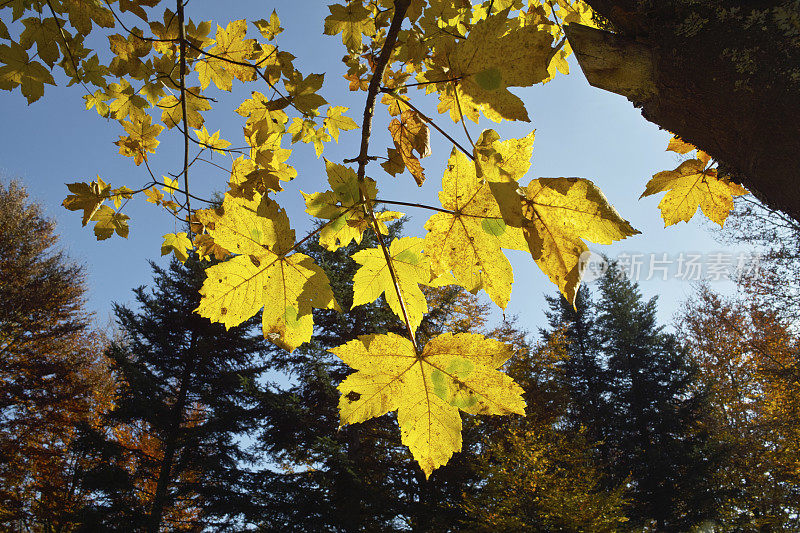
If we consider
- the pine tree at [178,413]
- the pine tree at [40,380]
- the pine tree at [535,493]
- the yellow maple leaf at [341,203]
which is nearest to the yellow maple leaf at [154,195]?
the yellow maple leaf at [341,203]

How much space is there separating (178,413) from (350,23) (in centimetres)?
991

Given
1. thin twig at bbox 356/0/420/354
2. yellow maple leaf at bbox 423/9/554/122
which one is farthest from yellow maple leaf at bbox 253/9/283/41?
yellow maple leaf at bbox 423/9/554/122

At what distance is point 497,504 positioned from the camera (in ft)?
23.4

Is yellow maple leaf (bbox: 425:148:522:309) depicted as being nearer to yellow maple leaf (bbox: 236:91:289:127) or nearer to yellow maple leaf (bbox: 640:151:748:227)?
yellow maple leaf (bbox: 640:151:748:227)

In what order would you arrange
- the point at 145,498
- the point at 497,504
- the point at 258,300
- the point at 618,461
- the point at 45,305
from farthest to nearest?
the point at 618,461 → the point at 45,305 → the point at 145,498 → the point at 497,504 → the point at 258,300

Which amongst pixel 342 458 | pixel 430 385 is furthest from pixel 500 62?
pixel 342 458

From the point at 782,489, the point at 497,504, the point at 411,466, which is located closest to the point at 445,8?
the point at 497,504

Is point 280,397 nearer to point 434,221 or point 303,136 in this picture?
point 303,136

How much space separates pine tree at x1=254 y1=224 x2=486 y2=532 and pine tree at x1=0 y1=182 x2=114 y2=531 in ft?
15.6

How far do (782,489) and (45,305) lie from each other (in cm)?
2082

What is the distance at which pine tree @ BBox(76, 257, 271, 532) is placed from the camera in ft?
27.3

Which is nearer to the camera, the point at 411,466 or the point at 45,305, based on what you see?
the point at 411,466

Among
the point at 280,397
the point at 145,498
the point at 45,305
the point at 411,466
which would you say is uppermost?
the point at 45,305

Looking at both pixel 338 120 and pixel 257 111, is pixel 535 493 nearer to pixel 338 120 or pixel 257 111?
pixel 338 120
